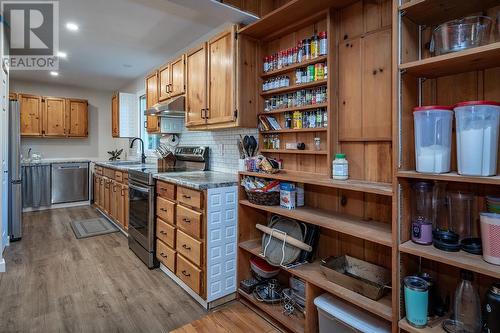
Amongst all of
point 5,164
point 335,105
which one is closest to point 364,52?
point 335,105

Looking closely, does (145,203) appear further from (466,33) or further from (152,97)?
(466,33)

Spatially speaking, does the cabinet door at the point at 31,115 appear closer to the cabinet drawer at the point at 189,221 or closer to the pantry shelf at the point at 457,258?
the cabinet drawer at the point at 189,221

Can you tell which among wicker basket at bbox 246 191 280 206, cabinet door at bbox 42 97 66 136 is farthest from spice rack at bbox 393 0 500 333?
cabinet door at bbox 42 97 66 136

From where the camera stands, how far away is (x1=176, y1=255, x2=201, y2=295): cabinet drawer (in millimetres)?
2215

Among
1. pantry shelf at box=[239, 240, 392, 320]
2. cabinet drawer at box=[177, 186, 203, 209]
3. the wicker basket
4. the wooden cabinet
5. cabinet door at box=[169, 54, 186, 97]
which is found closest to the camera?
pantry shelf at box=[239, 240, 392, 320]

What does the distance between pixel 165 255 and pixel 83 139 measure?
16.6 ft

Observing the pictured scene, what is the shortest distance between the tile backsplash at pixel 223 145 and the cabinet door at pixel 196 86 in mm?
315

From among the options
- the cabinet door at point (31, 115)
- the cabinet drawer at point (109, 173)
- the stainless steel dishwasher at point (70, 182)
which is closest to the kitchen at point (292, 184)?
the cabinet drawer at point (109, 173)

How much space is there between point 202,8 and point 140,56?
2.49 meters

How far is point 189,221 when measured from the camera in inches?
90.6

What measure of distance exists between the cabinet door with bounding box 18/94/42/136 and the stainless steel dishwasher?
0.79m

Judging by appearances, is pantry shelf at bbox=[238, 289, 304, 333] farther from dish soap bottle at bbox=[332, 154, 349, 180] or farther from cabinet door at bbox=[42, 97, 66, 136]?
cabinet door at bbox=[42, 97, 66, 136]

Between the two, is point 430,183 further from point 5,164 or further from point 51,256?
point 5,164

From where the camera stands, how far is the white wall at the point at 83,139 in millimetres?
5848
